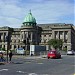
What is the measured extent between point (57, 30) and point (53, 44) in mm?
32323

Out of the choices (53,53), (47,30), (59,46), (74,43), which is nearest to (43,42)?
(47,30)

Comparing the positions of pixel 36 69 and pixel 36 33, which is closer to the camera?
pixel 36 69

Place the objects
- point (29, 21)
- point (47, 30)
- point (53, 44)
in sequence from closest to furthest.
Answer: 1. point (53, 44)
2. point (29, 21)
3. point (47, 30)

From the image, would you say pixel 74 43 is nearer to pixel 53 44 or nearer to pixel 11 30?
pixel 11 30

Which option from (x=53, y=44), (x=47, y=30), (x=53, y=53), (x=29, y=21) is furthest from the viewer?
(x=47, y=30)

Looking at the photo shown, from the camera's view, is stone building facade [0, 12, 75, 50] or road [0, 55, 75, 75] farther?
stone building facade [0, 12, 75, 50]

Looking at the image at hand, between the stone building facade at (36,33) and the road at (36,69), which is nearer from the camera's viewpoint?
the road at (36,69)

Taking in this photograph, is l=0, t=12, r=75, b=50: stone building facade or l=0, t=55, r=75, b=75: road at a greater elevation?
l=0, t=12, r=75, b=50: stone building facade

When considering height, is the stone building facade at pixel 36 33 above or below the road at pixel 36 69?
above

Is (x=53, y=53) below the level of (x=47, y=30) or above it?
below

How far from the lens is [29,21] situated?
153 meters

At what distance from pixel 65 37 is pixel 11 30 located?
31341 mm

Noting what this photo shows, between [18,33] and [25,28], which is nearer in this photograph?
[25,28]

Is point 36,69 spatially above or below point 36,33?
below
